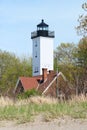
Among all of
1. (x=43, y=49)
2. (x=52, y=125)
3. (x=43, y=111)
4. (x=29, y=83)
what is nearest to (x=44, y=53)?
(x=43, y=49)

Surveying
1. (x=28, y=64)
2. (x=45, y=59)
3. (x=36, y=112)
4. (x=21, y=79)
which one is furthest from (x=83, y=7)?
(x=28, y=64)

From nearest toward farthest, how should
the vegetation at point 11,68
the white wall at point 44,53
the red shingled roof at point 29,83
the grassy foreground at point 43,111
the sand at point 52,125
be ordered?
the sand at point 52,125
the grassy foreground at point 43,111
the red shingled roof at point 29,83
the white wall at point 44,53
the vegetation at point 11,68

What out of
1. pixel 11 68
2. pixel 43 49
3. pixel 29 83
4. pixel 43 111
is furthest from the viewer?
pixel 11 68

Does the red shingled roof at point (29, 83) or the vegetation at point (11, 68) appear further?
the vegetation at point (11, 68)

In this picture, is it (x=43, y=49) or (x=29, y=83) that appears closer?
(x=29, y=83)

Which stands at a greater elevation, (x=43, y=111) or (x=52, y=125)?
(x=43, y=111)

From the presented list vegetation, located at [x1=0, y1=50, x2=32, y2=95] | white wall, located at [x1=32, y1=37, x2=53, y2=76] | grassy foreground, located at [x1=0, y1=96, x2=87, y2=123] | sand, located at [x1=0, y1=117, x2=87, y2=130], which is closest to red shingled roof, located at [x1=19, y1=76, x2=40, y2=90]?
vegetation, located at [x1=0, y1=50, x2=32, y2=95]

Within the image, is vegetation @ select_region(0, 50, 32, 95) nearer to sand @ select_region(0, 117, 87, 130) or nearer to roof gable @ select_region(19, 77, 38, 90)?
roof gable @ select_region(19, 77, 38, 90)

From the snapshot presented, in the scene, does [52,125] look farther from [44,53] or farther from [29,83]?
[44,53]

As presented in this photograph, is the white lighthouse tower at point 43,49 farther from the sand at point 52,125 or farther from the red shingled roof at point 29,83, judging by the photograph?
the sand at point 52,125

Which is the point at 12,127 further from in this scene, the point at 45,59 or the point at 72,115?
Result: the point at 45,59

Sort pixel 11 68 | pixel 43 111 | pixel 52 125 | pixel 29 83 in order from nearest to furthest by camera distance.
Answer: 1. pixel 52 125
2. pixel 43 111
3. pixel 29 83
4. pixel 11 68

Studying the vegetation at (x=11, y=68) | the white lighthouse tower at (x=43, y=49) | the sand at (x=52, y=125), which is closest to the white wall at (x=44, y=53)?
the white lighthouse tower at (x=43, y=49)

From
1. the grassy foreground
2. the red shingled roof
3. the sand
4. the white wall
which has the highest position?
the white wall
